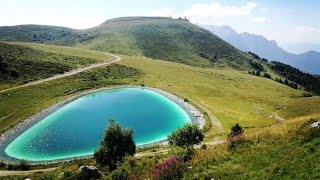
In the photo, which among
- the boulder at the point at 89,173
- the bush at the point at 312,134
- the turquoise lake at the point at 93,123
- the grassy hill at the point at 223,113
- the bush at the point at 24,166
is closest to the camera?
the grassy hill at the point at 223,113

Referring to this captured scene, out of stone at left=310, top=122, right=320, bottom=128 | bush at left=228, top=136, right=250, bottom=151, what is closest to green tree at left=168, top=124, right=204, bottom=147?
bush at left=228, top=136, right=250, bottom=151

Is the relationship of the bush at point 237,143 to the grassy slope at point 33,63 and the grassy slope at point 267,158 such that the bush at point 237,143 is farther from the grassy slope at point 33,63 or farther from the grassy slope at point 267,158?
the grassy slope at point 33,63

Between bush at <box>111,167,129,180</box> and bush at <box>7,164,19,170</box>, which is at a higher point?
bush at <box>111,167,129,180</box>

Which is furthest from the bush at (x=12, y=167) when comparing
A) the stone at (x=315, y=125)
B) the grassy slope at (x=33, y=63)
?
the grassy slope at (x=33, y=63)

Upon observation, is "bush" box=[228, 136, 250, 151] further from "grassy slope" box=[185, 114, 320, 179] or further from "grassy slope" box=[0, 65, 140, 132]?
"grassy slope" box=[0, 65, 140, 132]

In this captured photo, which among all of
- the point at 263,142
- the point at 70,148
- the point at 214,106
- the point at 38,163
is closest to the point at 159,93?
the point at 214,106

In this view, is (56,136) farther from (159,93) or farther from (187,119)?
(159,93)

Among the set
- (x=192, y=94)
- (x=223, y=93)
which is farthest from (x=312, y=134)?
(x=223, y=93)
